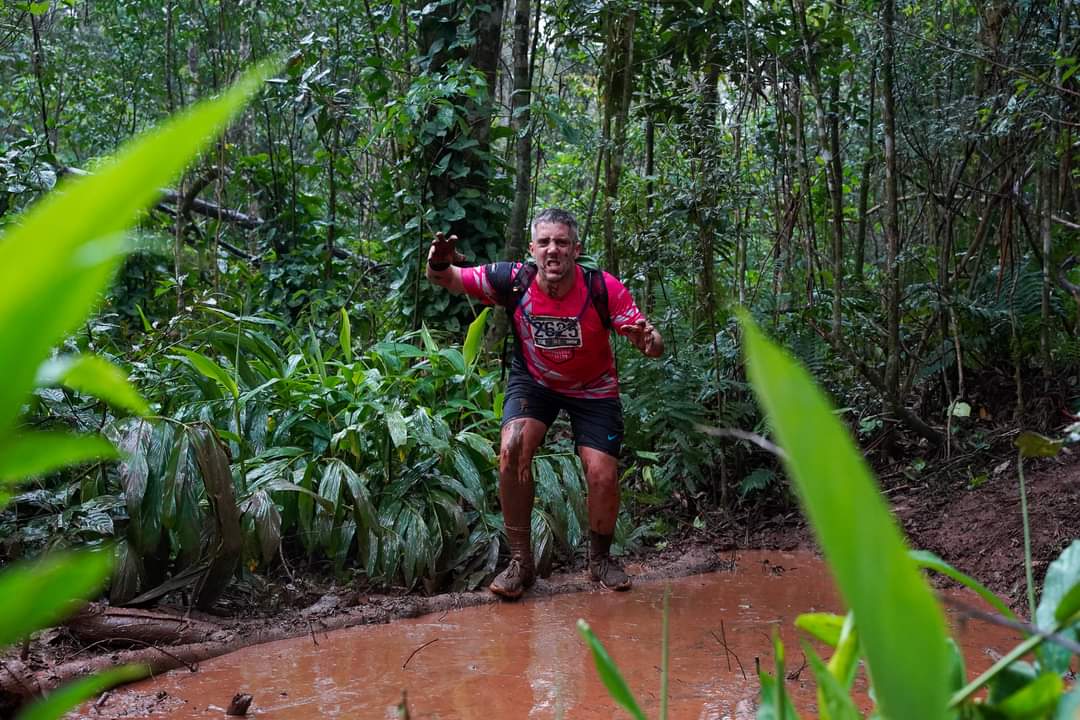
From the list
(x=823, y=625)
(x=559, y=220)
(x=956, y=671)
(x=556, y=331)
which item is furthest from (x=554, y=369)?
(x=956, y=671)

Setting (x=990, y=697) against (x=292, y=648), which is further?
(x=292, y=648)

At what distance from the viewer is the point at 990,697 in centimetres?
75

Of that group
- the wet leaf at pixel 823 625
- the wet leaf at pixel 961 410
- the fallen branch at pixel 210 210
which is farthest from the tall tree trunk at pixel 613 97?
the wet leaf at pixel 823 625

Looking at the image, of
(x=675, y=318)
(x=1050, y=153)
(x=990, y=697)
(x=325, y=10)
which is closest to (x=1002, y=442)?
(x=1050, y=153)

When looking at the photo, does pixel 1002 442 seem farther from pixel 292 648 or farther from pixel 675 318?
pixel 292 648

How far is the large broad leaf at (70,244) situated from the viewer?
34cm

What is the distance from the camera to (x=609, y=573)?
4453mm

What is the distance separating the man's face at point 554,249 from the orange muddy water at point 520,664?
1459 mm

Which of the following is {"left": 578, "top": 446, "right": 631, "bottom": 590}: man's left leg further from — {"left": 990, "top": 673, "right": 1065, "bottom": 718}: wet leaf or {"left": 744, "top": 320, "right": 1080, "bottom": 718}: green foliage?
{"left": 744, "top": 320, "right": 1080, "bottom": 718}: green foliage

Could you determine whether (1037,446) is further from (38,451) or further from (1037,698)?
(38,451)

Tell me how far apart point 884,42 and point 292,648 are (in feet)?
15.5

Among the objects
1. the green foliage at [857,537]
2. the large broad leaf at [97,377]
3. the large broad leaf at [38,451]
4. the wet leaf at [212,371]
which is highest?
the large broad leaf at [97,377]

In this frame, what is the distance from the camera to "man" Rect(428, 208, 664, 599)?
4375mm

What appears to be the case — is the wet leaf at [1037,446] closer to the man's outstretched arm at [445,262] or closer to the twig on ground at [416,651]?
the twig on ground at [416,651]
